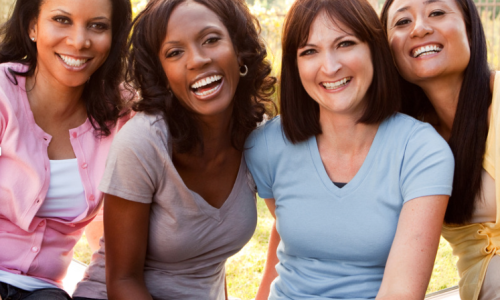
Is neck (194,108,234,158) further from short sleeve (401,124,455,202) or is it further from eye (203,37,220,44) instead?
short sleeve (401,124,455,202)

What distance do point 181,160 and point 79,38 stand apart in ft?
2.43

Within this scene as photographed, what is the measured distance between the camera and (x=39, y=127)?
241 cm

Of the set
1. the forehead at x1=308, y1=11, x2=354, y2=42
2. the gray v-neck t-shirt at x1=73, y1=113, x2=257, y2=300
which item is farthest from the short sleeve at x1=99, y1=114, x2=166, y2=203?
the forehead at x1=308, y1=11, x2=354, y2=42

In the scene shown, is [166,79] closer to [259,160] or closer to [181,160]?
[181,160]

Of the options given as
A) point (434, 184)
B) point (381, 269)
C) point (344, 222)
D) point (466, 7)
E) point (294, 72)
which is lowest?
point (381, 269)

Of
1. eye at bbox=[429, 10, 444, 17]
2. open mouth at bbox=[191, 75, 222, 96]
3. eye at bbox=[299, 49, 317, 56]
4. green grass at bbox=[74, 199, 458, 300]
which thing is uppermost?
eye at bbox=[429, 10, 444, 17]

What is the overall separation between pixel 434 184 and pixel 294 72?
30.4 inches

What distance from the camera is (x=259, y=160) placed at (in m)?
2.35

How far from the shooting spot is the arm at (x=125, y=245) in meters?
2.09

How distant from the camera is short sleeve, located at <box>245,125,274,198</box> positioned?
7.68 feet

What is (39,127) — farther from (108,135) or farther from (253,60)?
(253,60)

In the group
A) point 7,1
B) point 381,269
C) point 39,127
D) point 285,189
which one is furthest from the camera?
point 7,1

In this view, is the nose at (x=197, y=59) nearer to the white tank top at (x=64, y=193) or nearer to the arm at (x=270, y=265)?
the white tank top at (x=64, y=193)

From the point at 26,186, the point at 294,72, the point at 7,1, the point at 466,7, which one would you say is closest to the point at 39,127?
the point at 26,186
